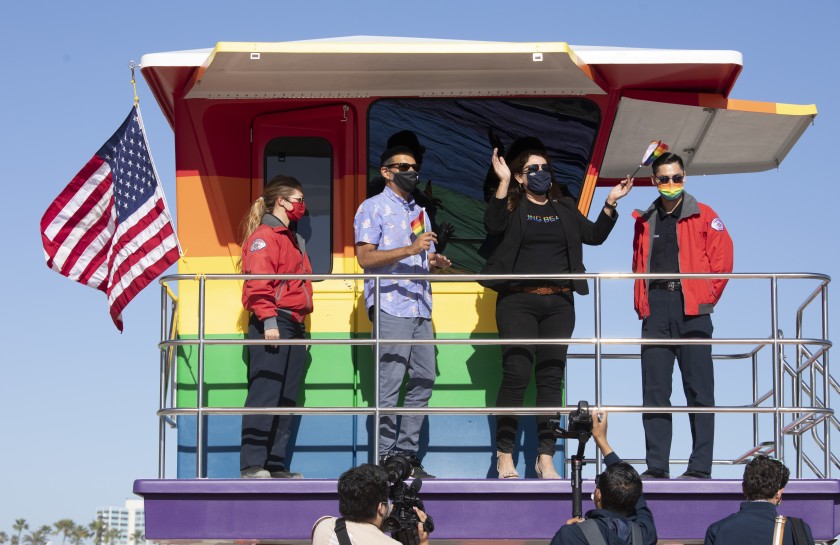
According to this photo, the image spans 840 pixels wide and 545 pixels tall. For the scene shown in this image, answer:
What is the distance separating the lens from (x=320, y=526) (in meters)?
7.28

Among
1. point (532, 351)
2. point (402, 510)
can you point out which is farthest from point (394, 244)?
point (402, 510)

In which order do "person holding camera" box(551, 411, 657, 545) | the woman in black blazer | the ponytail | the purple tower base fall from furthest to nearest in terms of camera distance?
the ponytail
the woman in black blazer
the purple tower base
"person holding camera" box(551, 411, 657, 545)

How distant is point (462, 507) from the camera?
9664 millimetres

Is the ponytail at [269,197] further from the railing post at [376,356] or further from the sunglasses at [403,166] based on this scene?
the railing post at [376,356]

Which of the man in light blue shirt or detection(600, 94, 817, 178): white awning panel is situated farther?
detection(600, 94, 817, 178): white awning panel

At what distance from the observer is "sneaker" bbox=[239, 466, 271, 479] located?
10031 mm

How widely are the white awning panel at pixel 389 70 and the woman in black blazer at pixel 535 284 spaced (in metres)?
0.73

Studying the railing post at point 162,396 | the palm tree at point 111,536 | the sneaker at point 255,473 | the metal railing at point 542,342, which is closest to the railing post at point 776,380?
the metal railing at point 542,342

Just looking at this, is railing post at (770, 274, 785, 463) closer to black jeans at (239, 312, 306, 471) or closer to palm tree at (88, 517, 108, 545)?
black jeans at (239, 312, 306, 471)

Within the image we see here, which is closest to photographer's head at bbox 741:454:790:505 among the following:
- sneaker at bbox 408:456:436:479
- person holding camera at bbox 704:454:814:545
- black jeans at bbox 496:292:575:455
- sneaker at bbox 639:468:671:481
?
person holding camera at bbox 704:454:814:545

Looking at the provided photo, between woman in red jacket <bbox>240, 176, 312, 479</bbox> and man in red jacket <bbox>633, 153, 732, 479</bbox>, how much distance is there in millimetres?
2399

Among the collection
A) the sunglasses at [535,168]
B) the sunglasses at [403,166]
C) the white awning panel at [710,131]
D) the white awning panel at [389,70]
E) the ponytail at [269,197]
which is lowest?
→ the ponytail at [269,197]

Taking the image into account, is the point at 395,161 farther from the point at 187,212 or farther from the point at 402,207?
the point at 187,212

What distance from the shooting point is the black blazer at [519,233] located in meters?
10.2
